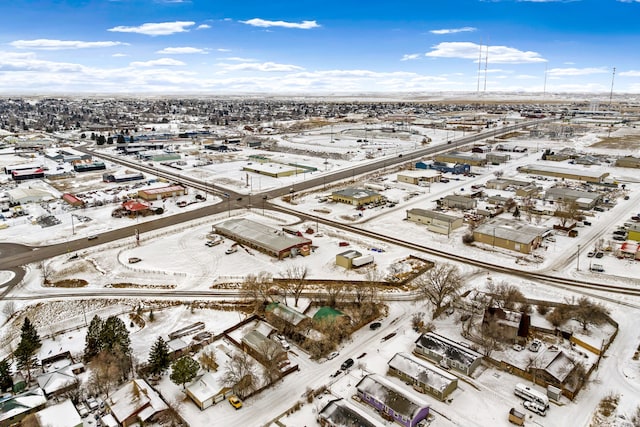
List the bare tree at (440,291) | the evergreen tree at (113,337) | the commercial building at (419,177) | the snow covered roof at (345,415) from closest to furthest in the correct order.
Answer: the snow covered roof at (345,415) < the evergreen tree at (113,337) < the bare tree at (440,291) < the commercial building at (419,177)

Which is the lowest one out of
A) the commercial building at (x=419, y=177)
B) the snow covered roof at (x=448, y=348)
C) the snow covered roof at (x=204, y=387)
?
the snow covered roof at (x=204, y=387)

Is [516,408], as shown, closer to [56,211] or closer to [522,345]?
[522,345]

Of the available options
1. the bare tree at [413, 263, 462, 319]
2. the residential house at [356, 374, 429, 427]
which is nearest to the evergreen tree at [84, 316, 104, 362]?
the residential house at [356, 374, 429, 427]

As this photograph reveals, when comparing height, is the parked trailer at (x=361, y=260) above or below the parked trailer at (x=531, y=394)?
above

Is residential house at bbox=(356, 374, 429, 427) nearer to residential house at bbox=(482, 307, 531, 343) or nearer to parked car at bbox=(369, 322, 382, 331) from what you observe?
parked car at bbox=(369, 322, 382, 331)

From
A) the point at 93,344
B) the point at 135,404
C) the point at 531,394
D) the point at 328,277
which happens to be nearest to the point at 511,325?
the point at 531,394

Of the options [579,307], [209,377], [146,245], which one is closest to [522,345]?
[579,307]

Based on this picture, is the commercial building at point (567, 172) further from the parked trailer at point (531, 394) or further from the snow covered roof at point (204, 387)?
the snow covered roof at point (204, 387)

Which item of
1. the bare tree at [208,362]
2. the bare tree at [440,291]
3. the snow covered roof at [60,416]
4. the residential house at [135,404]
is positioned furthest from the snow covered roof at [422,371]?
the snow covered roof at [60,416]
